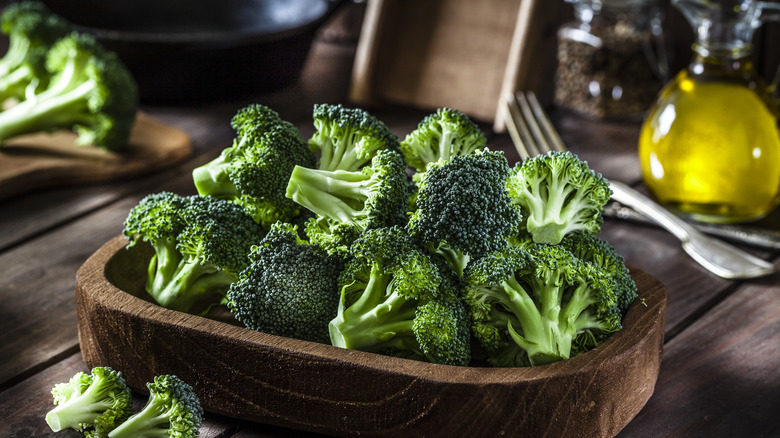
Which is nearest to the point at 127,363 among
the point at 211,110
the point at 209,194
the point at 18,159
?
the point at 209,194

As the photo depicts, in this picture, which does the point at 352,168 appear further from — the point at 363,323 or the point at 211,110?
the point at 211,110

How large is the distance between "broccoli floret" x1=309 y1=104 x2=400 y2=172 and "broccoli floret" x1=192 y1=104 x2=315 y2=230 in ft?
0.09

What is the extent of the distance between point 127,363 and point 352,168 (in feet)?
1.08

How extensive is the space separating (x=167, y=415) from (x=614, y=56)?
1366 mm

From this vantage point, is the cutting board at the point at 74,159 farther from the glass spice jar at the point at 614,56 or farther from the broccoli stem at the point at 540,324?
the broccoli stem at the point at 540,324

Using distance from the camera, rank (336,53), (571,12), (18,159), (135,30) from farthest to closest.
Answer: (336,53) < (135,30) < (571,12) < (18,159)

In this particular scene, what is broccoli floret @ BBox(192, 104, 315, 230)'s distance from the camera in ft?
3.26

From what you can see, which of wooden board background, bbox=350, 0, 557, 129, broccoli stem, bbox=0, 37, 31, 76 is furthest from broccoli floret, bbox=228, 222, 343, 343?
broccoli stem, bbox=0, 37, 31, 76

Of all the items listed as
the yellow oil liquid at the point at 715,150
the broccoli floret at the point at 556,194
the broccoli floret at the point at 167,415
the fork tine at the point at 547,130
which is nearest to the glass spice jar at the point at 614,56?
the fork tine at the point at 547,130

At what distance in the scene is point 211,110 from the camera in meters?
2.07

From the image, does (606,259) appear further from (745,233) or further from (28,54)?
(28,54)

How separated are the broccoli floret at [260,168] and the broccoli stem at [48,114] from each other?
782mm

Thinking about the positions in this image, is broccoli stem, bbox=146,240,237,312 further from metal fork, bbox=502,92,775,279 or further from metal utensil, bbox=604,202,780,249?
metal utensil, bbox=604,202,780,249

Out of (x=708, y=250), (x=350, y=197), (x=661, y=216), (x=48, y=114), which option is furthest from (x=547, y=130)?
(x=48, y=114)
